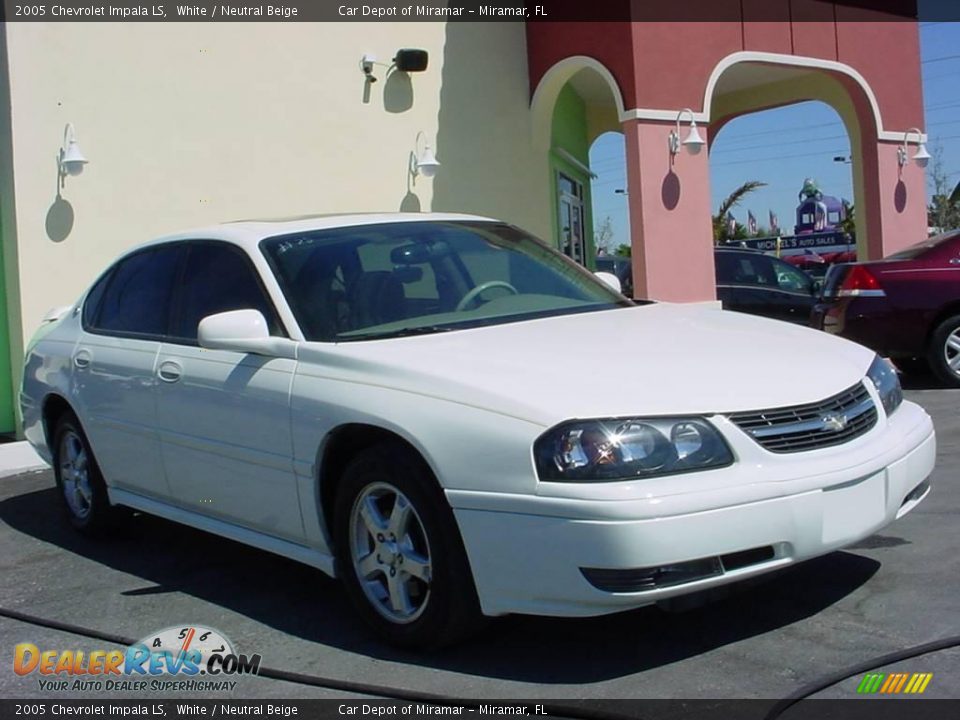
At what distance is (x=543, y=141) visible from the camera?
40.3 ft

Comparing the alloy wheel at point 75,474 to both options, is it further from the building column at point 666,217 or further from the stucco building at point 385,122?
the building column at point 666,217

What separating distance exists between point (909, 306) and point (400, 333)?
22.7 feet

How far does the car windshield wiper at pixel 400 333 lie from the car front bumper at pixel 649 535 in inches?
35.7

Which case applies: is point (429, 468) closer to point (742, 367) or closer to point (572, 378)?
point (572, 378)

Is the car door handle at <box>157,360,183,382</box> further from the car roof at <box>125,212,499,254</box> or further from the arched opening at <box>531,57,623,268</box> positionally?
the arched opening at <box>531,57,623,268</box>

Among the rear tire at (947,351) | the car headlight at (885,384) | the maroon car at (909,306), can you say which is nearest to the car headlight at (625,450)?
the car headlight at (885,384)

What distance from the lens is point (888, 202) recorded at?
13.8 metres

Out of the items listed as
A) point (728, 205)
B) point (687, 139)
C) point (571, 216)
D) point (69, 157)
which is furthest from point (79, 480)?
point (728, 205)

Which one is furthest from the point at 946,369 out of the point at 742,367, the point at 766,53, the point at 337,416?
the point at 337,416

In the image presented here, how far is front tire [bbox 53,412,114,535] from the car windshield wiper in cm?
208

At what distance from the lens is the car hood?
11.5 feet

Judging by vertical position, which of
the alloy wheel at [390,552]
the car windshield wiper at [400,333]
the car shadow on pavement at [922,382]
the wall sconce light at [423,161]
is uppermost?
the wall sconce light at [423,161]

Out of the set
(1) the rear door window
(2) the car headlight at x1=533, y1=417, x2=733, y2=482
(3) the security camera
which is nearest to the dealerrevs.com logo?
(2) the car headlight at x1=533, y1=417, x2=733, y2=482

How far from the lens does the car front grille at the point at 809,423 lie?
11.5 feet
